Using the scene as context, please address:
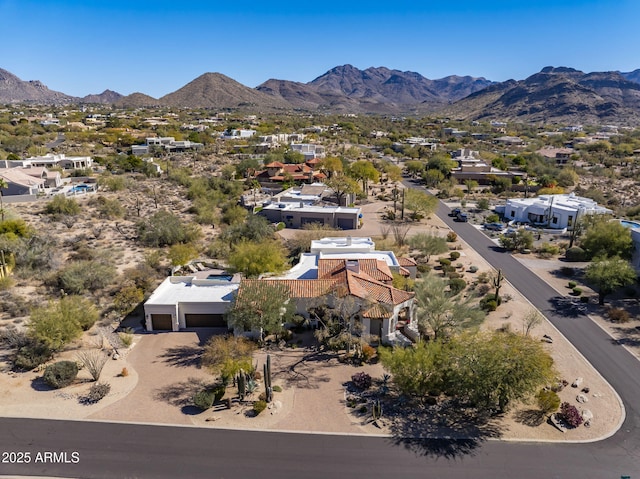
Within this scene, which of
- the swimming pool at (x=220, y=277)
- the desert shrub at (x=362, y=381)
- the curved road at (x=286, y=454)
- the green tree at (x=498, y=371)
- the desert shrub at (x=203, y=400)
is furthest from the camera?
the swimming pool at (x=220, y=277)

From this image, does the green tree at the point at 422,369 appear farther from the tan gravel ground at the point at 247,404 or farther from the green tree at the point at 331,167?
the green tree at the point at 331,167

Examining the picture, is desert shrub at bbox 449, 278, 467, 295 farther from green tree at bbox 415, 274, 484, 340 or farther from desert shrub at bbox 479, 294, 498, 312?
green tree at bbox 415, 274, 484, 340

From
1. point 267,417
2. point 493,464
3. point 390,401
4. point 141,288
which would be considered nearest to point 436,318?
point 390,401

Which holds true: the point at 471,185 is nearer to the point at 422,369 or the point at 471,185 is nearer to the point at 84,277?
the point at 422,369

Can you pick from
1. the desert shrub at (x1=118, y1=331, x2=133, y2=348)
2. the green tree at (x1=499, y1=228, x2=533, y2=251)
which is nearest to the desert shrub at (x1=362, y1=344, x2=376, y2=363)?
the desert shrub at (x1=118, y1=331, x2=133, y2=348)

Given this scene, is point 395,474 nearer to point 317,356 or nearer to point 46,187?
point 317,356

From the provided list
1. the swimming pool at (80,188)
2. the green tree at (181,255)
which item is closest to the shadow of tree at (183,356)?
the green tree at (181,255)

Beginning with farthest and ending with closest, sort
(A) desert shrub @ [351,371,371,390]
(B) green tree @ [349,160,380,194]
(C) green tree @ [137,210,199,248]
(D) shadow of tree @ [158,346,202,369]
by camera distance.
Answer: (B) green tree @ [349,160,380,194]
(C) green tree @ [137,210,199,248]
(D) shadow of tree @ [158,346,202,369]
(A) desert shrub @ [351,371,371,390]
